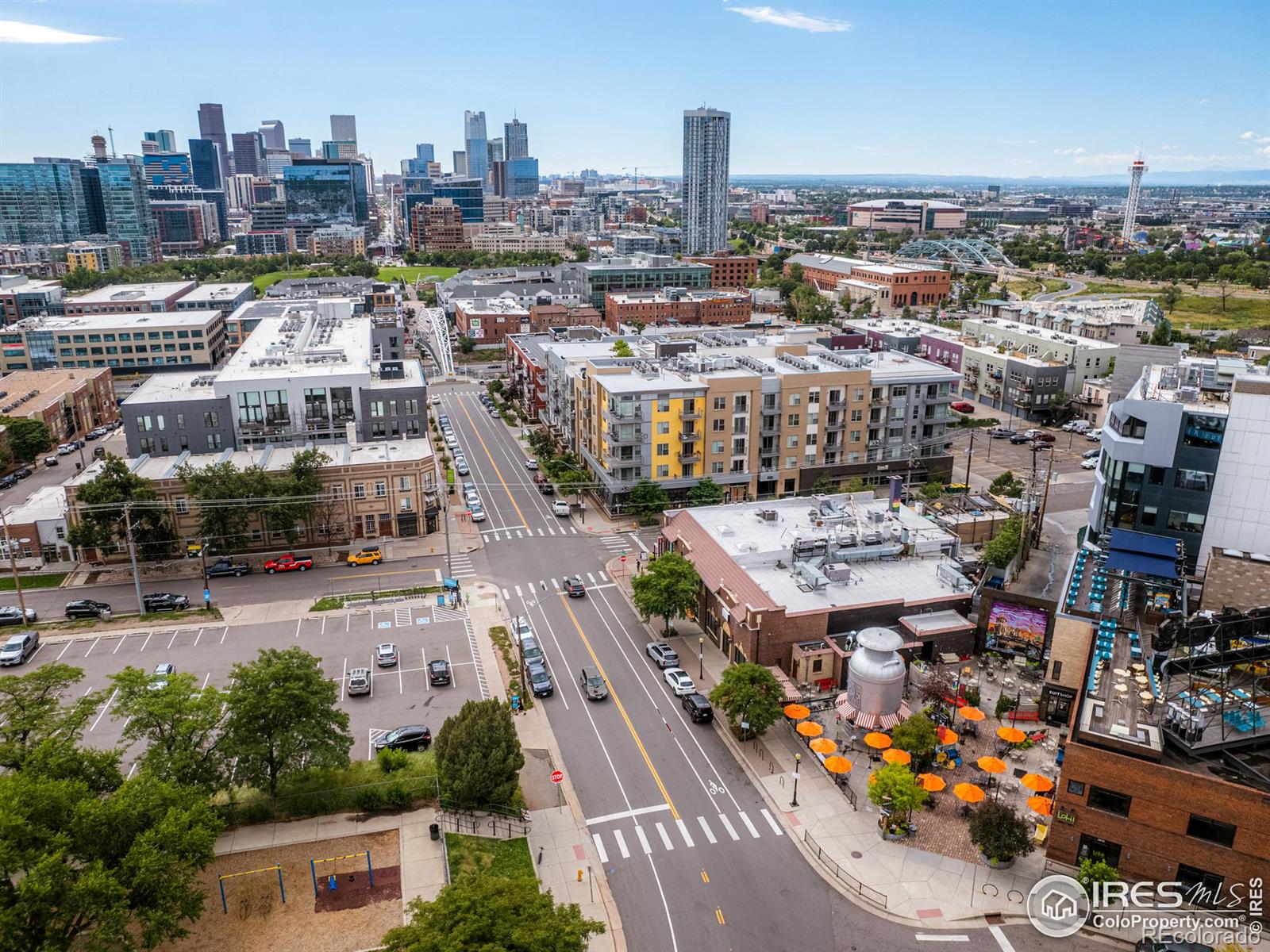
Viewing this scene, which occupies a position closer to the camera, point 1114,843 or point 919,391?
point 1114,843

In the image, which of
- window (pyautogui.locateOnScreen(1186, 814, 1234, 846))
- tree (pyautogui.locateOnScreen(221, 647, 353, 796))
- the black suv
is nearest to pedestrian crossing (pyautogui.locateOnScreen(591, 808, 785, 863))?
the black suv

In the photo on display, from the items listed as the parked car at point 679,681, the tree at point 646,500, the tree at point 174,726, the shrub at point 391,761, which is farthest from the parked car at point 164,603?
the tree at point 646,500

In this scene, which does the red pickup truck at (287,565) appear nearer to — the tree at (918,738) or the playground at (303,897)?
the playground at (303,897)

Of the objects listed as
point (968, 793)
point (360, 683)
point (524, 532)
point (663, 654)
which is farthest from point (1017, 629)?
point (524, 532)

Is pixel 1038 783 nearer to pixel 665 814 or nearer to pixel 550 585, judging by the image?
pixel 665 814

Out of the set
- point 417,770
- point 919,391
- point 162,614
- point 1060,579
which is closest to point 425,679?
point 417,770

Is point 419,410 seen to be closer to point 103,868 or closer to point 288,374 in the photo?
point 288,374
